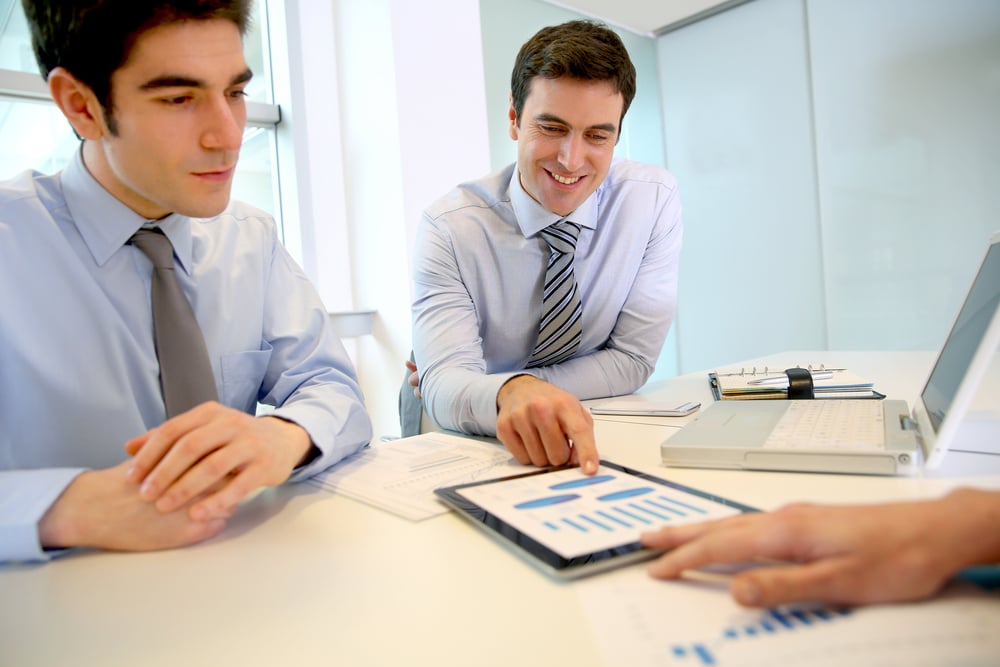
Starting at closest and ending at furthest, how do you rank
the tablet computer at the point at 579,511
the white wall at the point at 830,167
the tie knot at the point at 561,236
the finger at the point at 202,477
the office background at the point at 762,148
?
1. the tablet computer at the point at 579,511
2. the finger at the point at 202,477
3. the tie knot at the point at 561,236
4. the office background at the point at 762,148
5. the white wall at the point at 830,167

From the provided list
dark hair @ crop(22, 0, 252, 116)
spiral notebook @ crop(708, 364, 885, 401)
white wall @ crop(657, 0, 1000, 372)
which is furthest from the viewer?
white wall @ crop(657, 0, 1000, 372)

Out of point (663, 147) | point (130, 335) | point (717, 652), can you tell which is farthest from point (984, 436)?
point (663, 147)

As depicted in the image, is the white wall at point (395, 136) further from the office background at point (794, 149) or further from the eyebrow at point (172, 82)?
the eyebrow at point (172, 82)

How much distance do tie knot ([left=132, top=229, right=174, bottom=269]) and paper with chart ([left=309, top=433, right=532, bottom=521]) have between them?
434mm

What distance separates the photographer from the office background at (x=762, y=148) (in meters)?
3.14

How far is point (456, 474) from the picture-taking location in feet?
3.08

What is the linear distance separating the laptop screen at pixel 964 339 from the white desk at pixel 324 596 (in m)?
0.11

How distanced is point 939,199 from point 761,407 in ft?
9.65

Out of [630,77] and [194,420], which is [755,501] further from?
[630,77]

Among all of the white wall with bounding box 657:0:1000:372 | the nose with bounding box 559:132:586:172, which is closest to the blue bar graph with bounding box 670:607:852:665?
the nose with bounding box 559:132:586:172

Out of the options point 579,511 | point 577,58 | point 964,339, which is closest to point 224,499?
point 579,511

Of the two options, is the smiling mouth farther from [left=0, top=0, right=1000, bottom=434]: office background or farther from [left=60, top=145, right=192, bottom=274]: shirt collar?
Result: [left=0, top=0, right=1000, bottom=434]: office background

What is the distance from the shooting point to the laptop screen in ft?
2.56

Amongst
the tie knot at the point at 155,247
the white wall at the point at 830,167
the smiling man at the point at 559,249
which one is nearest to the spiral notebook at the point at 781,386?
the smiling man at the point at 559,249
